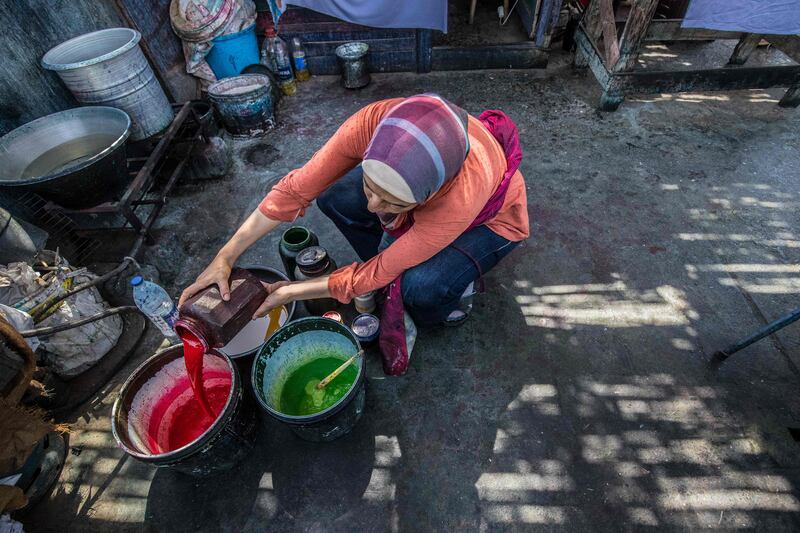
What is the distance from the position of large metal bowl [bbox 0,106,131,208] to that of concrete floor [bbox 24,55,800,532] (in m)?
0.59

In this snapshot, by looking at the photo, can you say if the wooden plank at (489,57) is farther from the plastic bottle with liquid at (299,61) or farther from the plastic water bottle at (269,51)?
the plastic water bottle at (269,51)

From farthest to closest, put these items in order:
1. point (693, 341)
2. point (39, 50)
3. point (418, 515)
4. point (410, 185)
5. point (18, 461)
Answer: point (39, 50) → point (693, 341) → point (418, 515) → point (18, 461) → point (410, 185)

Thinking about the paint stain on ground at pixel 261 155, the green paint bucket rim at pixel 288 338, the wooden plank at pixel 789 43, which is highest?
the wooden plank at pixel 789 43

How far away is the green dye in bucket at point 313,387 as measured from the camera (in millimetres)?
2078

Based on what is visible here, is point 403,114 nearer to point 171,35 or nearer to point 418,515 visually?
point 418,515

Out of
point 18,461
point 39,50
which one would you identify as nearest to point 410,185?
point 18,461

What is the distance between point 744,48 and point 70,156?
671 cm

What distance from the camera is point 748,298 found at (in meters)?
2.66

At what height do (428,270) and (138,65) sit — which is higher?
(138,65)

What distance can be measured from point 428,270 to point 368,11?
3527 mm

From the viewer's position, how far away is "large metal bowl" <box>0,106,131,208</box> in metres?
2.42

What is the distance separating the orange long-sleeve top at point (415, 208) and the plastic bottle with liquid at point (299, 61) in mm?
3442

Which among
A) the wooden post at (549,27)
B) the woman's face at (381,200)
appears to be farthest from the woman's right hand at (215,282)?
the wooden post at (549,27)

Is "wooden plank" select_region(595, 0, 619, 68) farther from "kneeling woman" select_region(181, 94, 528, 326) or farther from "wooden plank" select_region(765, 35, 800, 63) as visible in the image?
"kneeling woman" select_region(181, 94, 528, 326)
